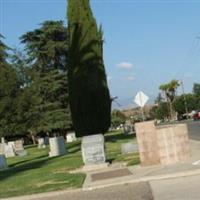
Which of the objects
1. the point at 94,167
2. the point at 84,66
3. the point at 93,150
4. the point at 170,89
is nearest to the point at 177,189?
the point at 94,167

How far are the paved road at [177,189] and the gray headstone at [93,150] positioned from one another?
649cm

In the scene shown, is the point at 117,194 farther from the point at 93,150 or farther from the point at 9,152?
the point at 9,152

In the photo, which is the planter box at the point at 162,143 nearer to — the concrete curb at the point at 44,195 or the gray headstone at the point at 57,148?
the concrete curb at the point at 44,195

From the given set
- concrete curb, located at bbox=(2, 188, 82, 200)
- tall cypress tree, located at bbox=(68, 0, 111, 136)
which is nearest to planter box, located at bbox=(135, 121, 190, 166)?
concrete curb, located at bbox=(2, 188, 82, 200)

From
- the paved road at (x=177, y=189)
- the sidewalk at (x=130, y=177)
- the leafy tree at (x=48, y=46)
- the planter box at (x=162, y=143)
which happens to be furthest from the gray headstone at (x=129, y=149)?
the leafy tree at (x=48, y=46)

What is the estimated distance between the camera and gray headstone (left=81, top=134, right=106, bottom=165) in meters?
21.0

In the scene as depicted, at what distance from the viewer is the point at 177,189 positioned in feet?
42.0

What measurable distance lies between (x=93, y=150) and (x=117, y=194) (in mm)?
7820

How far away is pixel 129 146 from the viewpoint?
26.8 meters

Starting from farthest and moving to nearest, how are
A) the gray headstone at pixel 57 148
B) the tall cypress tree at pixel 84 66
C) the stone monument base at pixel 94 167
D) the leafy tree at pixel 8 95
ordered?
the leafy tree at pixel 8 95, the gray headstone at pixel 57 148, the tall cypress tree at pixel 84 66, the stone monument base at pixel 94 167

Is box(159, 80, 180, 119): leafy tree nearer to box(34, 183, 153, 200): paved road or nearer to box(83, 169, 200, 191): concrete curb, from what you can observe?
box(83, 169, 200, 191): concrete curb

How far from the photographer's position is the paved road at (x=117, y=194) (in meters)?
12.6

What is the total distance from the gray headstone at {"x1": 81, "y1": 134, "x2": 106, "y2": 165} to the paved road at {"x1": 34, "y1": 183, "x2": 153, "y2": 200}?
20.4 ft

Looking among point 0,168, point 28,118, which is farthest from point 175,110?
point 0,168
